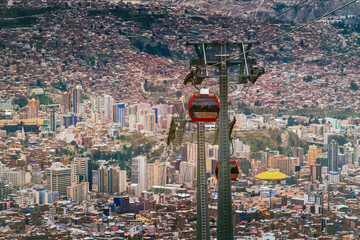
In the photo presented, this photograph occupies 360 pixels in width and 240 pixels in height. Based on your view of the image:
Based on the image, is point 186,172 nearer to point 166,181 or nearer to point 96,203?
point 166,181

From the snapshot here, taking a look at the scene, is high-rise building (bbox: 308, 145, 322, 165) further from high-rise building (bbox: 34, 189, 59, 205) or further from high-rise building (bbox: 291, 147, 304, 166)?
high-rise building (bbox: 34, 189, 59, 205)

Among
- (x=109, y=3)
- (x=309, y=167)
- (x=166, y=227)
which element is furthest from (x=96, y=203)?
Answer: (x=109, y=3)

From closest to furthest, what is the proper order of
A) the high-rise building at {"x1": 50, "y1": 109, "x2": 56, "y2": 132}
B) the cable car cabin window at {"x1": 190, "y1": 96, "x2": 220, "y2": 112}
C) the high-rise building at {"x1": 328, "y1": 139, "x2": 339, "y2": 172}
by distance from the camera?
the cable car cabin window at {"x1": 190, "y1": 96, "x2": 220, "y2": 112} < the high-rise building at {"x1": 328, "y1": 139, "x2": 339, "y2": 172} < the high-rise building at {"x1": 50, "y1": 109, "x2": 56, "y2": 132}

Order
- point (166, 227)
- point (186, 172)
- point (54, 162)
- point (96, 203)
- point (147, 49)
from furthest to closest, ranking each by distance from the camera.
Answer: point (147, 49) < point (54, 162) < point (186, 172) < point (96, 203) < point (166, 227)

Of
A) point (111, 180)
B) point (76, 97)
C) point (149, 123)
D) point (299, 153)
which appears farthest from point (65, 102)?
point (299, 153)

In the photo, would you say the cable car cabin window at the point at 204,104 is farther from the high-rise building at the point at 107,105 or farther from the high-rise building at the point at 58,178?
the high-rise building at the point at 107,105

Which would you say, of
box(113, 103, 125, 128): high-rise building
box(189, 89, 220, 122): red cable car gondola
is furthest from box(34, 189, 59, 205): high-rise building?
box(189, 89, 220, 122): red cable car gondola

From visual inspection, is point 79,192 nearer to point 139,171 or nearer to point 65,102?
point 139,171

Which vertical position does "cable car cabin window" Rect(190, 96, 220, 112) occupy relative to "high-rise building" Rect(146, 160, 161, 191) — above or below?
above
